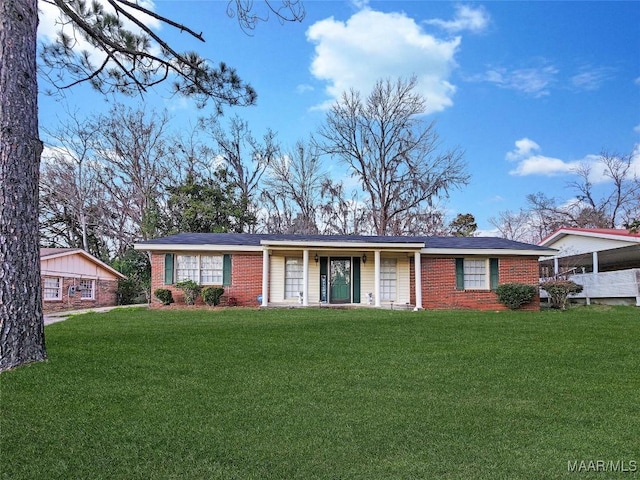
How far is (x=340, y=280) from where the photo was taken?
16.7 meters

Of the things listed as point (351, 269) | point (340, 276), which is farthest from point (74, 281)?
point (351, 269)

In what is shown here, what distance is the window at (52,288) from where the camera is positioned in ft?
57.7

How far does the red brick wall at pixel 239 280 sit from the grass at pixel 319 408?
779 centimetres

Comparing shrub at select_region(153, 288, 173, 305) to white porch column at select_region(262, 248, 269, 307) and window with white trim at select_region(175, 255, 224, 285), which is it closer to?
window with white trim at select_region(175, 255, 224, 285)

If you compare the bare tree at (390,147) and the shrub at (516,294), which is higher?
the bare tree at (390,147)

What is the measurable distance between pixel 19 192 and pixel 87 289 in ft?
51.9

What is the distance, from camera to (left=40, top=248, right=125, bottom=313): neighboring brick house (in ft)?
57.6

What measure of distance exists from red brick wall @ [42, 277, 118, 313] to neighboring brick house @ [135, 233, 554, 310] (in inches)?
191

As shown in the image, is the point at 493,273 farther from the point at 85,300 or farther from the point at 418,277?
the point at 85,300

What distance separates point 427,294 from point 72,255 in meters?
13.9

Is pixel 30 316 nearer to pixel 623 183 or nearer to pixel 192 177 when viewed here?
pixel 192 177

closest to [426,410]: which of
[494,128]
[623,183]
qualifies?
[494,128]

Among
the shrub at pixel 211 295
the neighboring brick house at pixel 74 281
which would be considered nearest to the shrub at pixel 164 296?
the shrub at pixel 211 295

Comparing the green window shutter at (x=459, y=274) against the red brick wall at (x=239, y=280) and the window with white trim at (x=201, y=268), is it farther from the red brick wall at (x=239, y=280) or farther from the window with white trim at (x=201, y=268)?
the window with white trim at (x=201, y=268)
